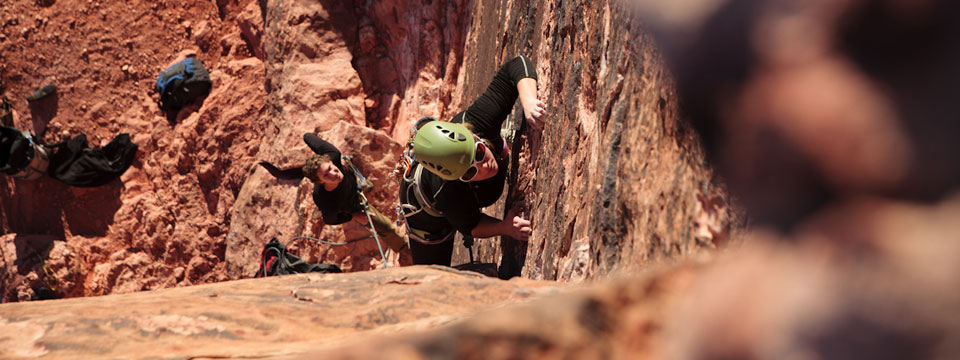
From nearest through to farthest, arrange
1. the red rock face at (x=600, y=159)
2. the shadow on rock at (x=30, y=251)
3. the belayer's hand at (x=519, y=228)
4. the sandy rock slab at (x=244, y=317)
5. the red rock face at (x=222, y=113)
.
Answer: the red rock face at (x=600, y=159) < the sandy rock slab at (x=244, y=317) < the belayer's hand at (x=519, y=228) < the red rock face at (x=222, y=113) < the shadow on rock at (x=30, y=251)

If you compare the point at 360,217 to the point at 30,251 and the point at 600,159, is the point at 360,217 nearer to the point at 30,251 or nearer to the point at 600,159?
the point at 600,159

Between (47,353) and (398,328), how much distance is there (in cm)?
97

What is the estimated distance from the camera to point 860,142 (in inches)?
→ 31.8

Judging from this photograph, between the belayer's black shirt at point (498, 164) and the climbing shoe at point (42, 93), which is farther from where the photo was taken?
the climbing shoe at point (42, 93)

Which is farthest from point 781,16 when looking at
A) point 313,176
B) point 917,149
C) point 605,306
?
point 313,176

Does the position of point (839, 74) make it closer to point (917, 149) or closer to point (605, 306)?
point (917, 149)

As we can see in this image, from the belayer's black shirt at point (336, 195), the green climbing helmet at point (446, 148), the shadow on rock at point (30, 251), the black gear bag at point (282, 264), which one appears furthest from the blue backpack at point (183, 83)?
the green climbing helmet at point (446, 148)

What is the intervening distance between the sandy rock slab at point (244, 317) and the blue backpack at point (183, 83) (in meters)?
6.72

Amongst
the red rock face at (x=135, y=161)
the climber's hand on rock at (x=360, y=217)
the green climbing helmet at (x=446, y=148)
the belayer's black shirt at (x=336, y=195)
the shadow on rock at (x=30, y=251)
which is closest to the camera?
the green climbing helmet at (x=446, y=148)

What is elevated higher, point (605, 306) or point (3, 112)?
point (3, 112)

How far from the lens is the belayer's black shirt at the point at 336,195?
5.21 metres

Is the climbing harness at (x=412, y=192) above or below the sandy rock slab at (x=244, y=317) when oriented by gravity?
above

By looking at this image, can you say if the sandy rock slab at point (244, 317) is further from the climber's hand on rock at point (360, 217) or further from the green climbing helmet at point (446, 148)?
the climber's hand on rock at point (360, 217)

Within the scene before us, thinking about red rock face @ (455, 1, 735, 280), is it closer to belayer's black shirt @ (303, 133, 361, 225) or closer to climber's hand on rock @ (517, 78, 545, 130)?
climber's hand on rock @ (517, 78, 545, 130)
